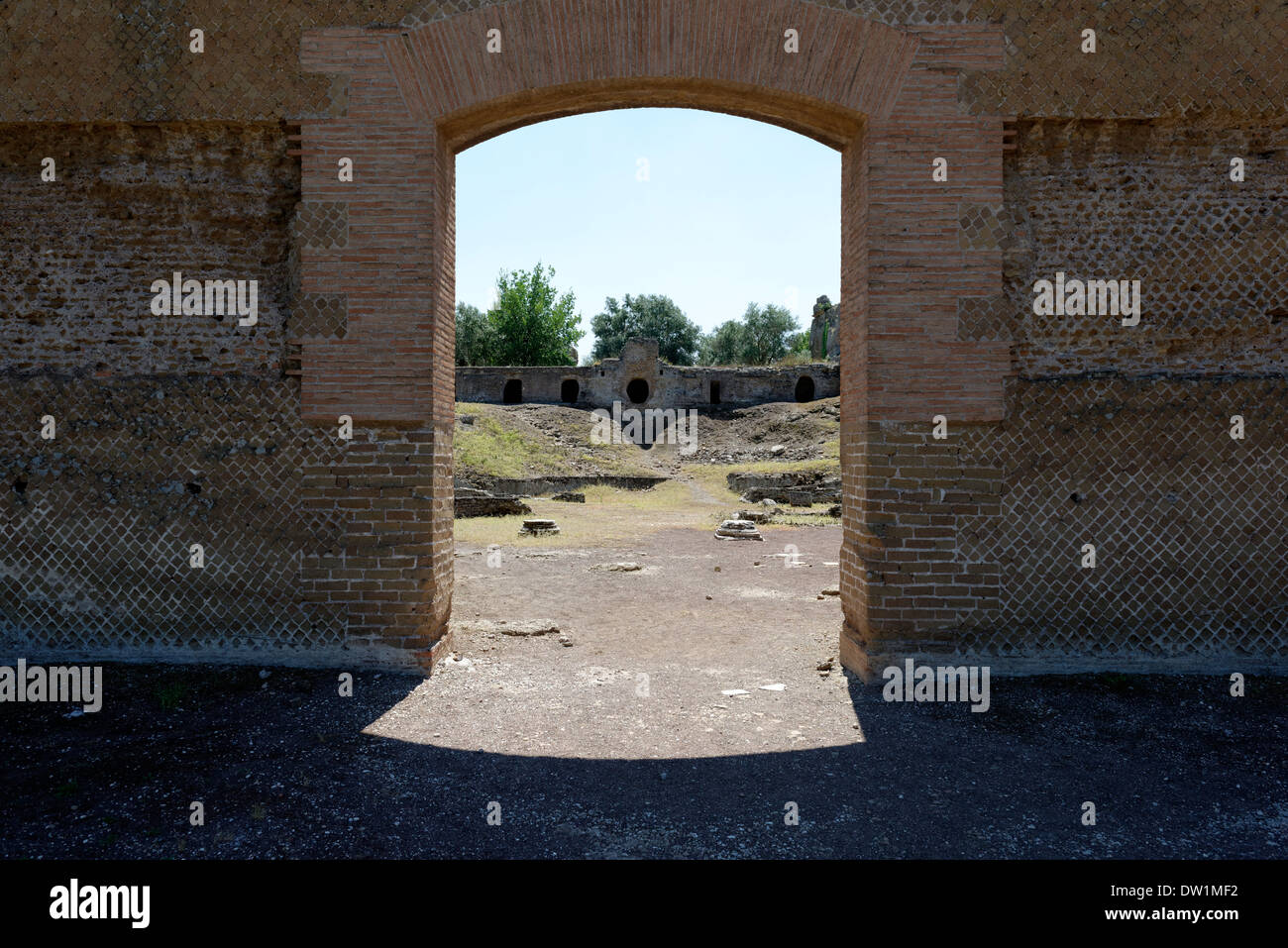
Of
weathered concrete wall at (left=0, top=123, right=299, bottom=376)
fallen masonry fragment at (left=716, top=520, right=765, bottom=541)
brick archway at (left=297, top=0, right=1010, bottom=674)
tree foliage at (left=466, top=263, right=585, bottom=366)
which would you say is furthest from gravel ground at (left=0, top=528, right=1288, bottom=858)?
tree foliage at (left=466, top=263, right=585, bottom=366)

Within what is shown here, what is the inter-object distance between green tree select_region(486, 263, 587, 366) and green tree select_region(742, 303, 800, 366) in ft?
44.0

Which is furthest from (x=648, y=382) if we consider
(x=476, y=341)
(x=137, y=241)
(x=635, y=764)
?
(x=635, y=764)

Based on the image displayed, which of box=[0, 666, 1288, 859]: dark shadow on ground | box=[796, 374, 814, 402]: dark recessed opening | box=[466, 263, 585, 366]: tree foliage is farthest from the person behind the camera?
box=[466, 263, 585, 366]: tree foliage

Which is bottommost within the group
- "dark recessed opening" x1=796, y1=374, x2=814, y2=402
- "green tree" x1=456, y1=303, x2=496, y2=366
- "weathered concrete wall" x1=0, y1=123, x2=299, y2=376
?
"weathered concrete wall" x1=0, y1=123, x2=299, y2=376

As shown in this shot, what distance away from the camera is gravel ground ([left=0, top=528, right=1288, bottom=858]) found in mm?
3111

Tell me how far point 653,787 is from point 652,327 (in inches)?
2000

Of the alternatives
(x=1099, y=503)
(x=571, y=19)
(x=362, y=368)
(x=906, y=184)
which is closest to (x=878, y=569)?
(x=1099, y=503)

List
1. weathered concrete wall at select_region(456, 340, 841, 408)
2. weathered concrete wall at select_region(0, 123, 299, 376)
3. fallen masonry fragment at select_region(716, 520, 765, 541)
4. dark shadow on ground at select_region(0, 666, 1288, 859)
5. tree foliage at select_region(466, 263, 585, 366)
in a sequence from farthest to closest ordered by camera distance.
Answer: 1. tree foliage at select_region(466, 263, 585, 366)
2. weathered concrete wall at select_region(456, 340, 841, 408)
3. fallen masonry fragment at select_region(716, 520, 765, 541)
4. weathered concrete wall at select_region(0, 123, 299, 376)
5. dark shadow on ground at select_region(0, 666, 1288, 859)

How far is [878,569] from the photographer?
501 cm

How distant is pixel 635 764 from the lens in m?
3.87

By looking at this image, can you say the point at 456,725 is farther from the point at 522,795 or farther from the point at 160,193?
the point at 160,193

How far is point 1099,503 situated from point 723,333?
51352 millimetres

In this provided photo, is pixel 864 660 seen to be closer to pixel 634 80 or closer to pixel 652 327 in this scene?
pixel 634 80

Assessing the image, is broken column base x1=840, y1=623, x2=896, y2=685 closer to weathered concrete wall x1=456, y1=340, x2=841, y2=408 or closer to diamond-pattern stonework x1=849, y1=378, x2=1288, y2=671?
diamond-pattern stonework x1=849, y1=378, x2=1288, y2=671
